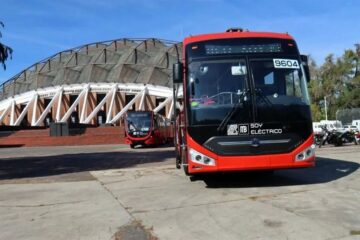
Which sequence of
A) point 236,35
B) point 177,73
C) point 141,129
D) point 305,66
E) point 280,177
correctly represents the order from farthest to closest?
point 141,129 → point 280,177 → point 305,66 → point 236,35 → point 177,73

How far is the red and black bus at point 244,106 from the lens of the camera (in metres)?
10.8

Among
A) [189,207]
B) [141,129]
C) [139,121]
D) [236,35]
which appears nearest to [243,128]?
[236,35]

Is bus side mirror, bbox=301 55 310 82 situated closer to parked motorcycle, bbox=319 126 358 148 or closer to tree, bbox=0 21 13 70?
tree, bbox=0 21 13 70

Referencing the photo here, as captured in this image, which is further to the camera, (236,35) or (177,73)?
(236,35)

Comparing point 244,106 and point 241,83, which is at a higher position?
point 241,83

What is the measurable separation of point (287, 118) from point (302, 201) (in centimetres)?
230

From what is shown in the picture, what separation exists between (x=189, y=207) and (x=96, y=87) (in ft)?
229

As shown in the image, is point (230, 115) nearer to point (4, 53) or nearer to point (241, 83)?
point (241, 83)

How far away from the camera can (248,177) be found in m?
13.3

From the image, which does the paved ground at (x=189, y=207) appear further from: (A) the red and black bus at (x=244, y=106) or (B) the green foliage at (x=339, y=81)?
(B) the green foliage at (x=339, y=81)

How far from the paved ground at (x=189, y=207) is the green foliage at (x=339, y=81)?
6564cm

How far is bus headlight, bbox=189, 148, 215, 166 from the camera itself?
1073 cm

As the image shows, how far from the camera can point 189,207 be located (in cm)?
912

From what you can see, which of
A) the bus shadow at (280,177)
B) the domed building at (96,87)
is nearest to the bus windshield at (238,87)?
the bus shadow at (280,177)
